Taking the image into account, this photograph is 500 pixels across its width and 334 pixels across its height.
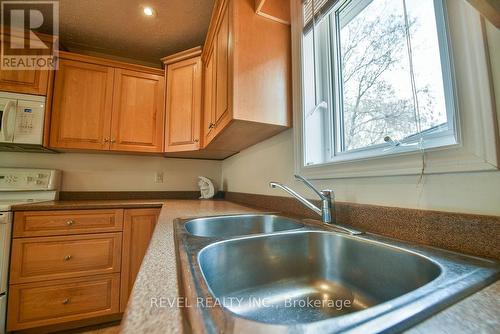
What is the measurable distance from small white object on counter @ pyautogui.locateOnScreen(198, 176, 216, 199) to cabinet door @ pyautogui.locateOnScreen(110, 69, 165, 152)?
21.0 inches

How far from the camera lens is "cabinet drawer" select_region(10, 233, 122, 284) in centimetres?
134

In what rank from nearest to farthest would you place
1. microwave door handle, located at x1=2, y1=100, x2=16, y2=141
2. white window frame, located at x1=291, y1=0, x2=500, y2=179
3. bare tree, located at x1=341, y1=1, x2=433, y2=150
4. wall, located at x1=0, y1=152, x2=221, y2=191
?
white window frame, located at x1=291, y1=0, x2=500, y2=179, bare tree, located at x1=341, y1=1, x2=433, y2=150, microwave door handle, located at x1=2, y1=100, x2=16, y2=141, wall, located at x1=0, y1=152, x2=221, y2=191

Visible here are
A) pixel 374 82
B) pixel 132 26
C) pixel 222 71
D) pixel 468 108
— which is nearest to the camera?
pixel 468 108

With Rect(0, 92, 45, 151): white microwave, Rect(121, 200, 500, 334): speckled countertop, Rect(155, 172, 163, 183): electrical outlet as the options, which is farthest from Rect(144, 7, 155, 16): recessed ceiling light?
Rect(121, 200, 500, 334): speckled countertop

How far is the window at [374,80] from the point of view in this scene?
2.08 ft

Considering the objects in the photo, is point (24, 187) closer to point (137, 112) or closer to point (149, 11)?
point (137, 112)

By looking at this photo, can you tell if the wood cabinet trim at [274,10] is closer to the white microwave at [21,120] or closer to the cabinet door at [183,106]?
the cabinet door at [183,106]

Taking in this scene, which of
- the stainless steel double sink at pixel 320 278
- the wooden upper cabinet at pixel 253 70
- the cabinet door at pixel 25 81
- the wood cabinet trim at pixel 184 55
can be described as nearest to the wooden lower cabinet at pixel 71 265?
the cabinet door at pixel 25 81

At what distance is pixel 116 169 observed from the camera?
2082 mm

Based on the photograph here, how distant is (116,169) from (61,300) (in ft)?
3.62

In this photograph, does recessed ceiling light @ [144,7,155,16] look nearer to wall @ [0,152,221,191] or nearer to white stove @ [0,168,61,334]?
wall @ [0,152,221,191]

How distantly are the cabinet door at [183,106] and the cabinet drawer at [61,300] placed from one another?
1.14m

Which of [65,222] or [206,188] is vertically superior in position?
[206,188]

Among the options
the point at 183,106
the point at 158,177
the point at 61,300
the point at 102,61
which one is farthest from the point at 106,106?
the point at 61,300
